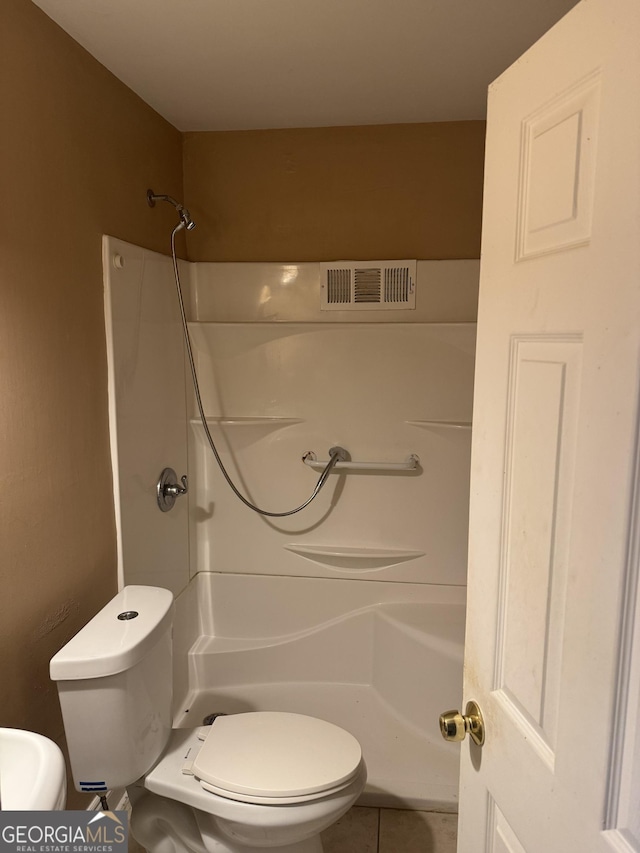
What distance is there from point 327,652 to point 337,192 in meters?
1.83

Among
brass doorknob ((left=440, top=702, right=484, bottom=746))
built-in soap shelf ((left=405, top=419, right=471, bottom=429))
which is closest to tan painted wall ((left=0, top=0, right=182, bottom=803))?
brass doorknob ((left=440, top=702, right=484, bottom=746))

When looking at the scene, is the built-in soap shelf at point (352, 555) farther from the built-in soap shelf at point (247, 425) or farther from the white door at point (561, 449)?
the white door at point (561, 449)

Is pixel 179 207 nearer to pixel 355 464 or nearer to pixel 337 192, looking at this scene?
pixel 337 192

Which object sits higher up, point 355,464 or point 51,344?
point 51,344

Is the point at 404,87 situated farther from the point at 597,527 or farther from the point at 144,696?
the point at 144,696

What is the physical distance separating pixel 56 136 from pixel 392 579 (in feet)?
6.30

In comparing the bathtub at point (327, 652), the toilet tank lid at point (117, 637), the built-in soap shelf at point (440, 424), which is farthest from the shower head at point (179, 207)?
the bathtub at point (327, 652)

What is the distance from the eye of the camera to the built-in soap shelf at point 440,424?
7.94ft

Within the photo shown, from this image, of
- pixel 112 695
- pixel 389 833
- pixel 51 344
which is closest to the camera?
pixel 112 695

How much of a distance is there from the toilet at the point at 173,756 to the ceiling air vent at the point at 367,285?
4.29ft

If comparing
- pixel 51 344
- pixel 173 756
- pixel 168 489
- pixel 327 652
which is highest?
pixel 51 344

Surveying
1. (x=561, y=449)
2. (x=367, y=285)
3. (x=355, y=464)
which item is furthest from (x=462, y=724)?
(x=367, y=285)

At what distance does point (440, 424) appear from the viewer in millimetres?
2438

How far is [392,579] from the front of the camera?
255 centimetres
